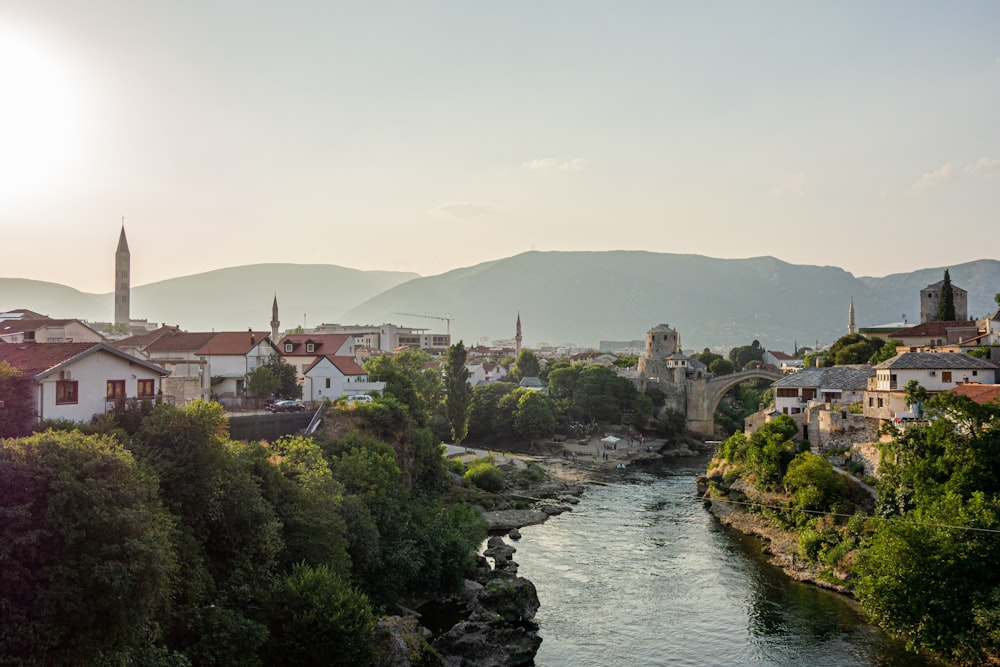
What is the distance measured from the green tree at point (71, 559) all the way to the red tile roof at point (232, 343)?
31858mm

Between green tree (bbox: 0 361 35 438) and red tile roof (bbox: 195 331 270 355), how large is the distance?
25.1 m

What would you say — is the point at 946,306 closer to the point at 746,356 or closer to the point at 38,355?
the point at 746,356

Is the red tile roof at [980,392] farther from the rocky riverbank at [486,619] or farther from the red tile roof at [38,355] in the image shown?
the red tile roof at [38,355]

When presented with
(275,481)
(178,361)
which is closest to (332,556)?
(275,481)

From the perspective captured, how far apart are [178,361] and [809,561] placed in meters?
34.4

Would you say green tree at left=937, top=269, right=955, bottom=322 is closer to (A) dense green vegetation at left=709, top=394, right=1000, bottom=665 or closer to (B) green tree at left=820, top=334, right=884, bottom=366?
(B) green tree at left=820, top=334, right=884, bottom=366

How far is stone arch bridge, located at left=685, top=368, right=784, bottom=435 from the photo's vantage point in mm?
90125

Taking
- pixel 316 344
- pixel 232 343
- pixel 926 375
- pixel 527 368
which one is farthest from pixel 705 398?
pixel 232 343

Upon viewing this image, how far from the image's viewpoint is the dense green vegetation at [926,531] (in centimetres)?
2333

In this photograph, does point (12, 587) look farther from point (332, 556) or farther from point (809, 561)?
point (809, 561)

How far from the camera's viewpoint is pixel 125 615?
13953mm

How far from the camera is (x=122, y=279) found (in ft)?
321

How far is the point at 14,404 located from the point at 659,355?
90.3 meters

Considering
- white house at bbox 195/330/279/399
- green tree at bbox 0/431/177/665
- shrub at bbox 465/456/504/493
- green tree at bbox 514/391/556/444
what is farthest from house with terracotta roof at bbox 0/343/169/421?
green tree at bbox 514/391/556/444
